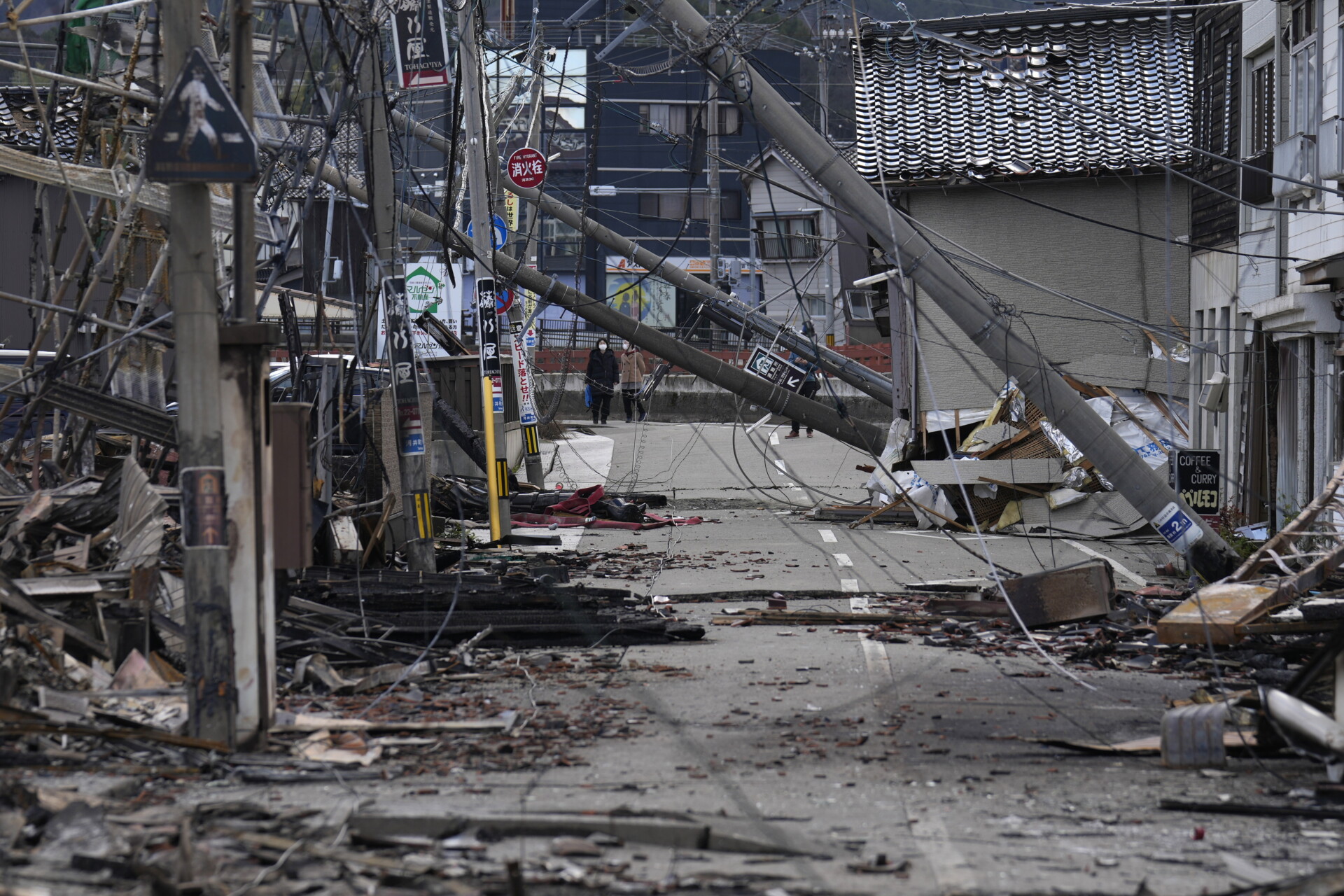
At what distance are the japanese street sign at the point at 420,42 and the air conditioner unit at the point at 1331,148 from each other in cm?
955

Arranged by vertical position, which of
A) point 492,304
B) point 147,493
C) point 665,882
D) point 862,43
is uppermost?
point 862,43

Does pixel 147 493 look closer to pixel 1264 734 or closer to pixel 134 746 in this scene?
pixel 134 746

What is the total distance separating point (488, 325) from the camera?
57.0 feet

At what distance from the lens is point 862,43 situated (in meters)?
23.9

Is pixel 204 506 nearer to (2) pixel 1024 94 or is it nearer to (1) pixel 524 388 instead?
(1) pixel 524 388

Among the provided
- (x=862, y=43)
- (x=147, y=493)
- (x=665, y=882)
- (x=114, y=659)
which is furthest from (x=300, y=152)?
(x=862, y=43)

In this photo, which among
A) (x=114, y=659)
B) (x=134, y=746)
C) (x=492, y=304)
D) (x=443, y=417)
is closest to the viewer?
(x=134, y=746)

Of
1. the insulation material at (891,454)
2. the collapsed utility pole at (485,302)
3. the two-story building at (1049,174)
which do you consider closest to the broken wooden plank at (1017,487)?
the insulation material at (891,454)

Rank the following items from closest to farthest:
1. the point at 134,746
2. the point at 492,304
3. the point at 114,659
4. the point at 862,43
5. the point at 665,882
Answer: the point at 665,882 < the point at 134,746 < the point at 114,659 < the point at 492,304 < the point at 862,43

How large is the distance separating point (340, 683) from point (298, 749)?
178 cm

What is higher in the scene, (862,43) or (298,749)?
(862,43)

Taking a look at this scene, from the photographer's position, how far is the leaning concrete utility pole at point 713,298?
22.1 m

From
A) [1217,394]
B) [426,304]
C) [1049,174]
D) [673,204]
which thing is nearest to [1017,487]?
[1217,394]

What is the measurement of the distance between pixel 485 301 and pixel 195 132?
34.8 feet
